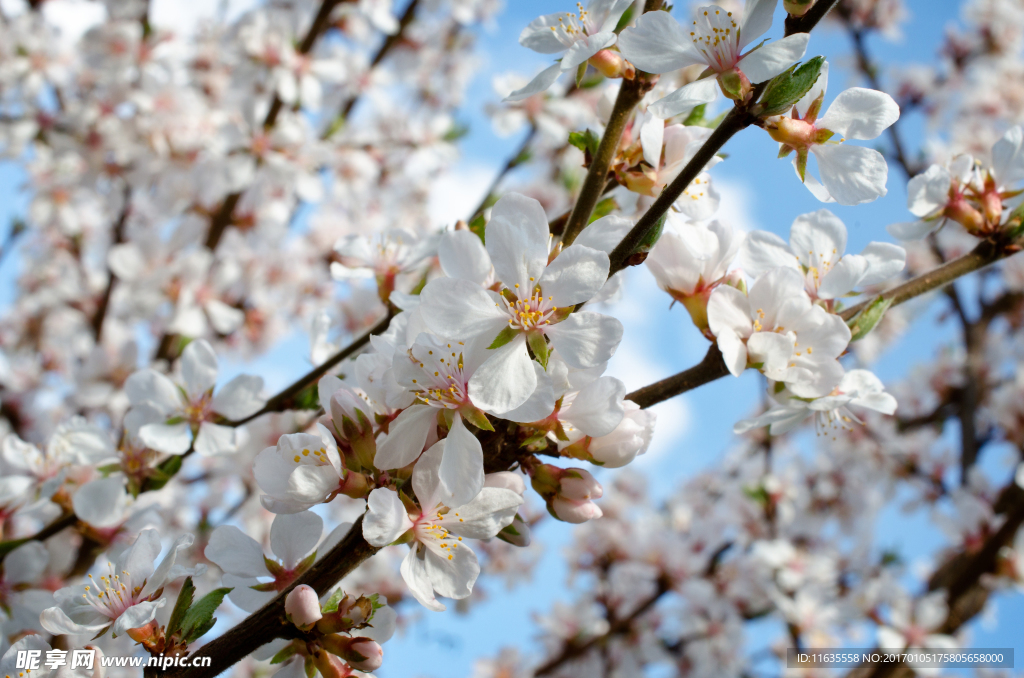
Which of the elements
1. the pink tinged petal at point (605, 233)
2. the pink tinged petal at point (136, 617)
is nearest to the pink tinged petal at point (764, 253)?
the pink tinged petal at point (605, 233)

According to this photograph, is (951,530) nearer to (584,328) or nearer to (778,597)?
(778,597)

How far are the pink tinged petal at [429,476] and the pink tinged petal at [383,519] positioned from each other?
0.17ft

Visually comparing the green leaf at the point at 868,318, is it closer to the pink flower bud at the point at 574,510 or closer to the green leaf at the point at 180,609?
the pink flower bud at the point at 574,510

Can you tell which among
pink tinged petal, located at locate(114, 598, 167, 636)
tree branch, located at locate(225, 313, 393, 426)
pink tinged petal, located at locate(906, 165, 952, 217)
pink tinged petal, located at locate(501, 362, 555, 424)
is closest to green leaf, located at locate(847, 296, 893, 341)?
pink tinged petal, located at locate(906, 165, 952, 217)

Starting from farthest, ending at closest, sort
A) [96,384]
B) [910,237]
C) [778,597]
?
[778,597] < [96,384] < [910,237]

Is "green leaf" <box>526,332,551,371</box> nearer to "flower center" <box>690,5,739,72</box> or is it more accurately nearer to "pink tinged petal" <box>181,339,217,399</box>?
"flower center" <box>690,5,739,72</box>

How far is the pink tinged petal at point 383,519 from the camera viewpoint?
0.93 m

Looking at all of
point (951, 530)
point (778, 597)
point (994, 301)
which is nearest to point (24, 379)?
point (778, 597)

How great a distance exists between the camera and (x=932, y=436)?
5.11 metres

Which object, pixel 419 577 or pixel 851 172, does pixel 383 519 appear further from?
pixel 851 172

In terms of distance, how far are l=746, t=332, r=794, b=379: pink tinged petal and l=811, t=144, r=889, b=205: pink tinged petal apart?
0.25 meters

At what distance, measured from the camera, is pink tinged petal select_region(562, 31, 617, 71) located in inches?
40.9

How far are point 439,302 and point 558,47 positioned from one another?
588 mm

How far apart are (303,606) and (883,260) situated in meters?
1.27
